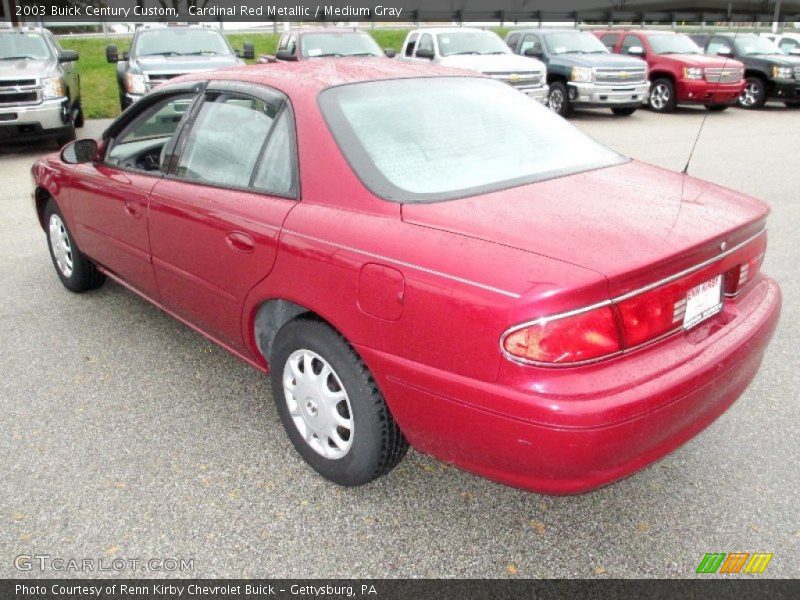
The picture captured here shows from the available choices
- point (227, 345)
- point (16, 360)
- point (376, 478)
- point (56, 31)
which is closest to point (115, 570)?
point (376, 478)

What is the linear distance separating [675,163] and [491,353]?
28.5 ft

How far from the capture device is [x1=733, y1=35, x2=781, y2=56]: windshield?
1742 cm

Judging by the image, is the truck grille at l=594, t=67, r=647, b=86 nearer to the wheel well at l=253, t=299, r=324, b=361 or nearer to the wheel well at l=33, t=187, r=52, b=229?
the wheel well at l=33, t=187, r=52, b=229

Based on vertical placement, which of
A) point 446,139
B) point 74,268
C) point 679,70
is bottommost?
point 74,268

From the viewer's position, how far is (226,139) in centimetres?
323

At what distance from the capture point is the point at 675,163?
9812 mm

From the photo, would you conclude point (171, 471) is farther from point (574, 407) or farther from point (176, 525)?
point (574, 407)

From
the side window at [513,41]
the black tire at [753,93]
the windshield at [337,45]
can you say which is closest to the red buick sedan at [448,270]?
the windshield at [337,45]

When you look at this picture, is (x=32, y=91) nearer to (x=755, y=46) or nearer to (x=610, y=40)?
(x=610, y=40)

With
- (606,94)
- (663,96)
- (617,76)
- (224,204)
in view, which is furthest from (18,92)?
(663,96)

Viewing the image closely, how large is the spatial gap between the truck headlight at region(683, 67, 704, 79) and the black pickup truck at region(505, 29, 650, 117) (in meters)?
1.19

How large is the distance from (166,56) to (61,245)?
7918 mm

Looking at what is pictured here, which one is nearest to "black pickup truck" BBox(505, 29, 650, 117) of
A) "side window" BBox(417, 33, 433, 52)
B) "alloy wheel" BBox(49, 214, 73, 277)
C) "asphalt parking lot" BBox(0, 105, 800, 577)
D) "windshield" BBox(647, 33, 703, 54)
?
"windshield" BBox(647, 33, 703, 54)

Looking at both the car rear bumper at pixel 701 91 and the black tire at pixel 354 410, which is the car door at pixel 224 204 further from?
the car rear bumper at pixel 701 91
